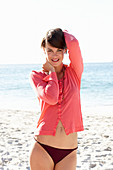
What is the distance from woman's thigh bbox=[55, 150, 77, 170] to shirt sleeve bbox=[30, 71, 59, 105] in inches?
20.1

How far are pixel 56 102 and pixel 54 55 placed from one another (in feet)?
1.51

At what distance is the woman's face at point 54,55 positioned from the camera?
2.43 metres

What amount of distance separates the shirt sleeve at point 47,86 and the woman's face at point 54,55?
13 centimetres

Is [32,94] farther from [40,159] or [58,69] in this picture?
[40,159]

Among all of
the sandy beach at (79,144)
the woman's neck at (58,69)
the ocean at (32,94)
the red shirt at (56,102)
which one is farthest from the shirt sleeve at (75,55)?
the ocean at (32,94)

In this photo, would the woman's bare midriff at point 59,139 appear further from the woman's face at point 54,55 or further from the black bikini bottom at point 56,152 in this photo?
the woman's face at point 54,55

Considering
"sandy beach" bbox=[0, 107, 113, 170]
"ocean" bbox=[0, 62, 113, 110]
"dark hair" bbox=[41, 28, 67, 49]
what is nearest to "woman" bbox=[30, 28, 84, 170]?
"dark hair" bbox=[41, 28, 67, 49]

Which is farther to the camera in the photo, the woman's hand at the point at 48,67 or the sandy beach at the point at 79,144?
the sandy beach at the point at 79,144

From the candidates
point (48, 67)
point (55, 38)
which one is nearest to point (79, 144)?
point (48, 67)

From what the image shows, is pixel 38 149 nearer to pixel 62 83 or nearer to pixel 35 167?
pixel 35 167

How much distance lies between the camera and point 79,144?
566cm

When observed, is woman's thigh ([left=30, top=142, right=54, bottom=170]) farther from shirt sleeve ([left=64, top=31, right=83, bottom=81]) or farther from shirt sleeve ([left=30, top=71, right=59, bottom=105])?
shirt sleeve ([left=64, top=31, right=83, bottom=81])

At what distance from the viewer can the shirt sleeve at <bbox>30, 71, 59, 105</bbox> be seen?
2276 mm

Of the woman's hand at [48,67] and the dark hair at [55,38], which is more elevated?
the dark hair at [55,38]
